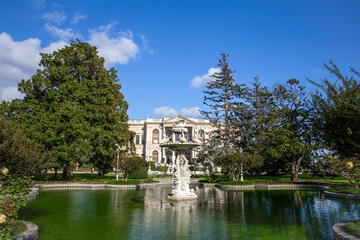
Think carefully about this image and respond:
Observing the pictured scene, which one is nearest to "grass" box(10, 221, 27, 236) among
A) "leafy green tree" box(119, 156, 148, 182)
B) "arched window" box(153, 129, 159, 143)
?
"leafy green tree" box(119, 156, 148, 182)

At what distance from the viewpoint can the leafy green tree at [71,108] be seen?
2148 cm

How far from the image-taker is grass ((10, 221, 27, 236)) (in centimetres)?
590

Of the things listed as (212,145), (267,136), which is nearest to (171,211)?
(267,136)

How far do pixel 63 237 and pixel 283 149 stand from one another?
2053 cm

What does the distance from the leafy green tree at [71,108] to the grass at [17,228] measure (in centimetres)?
1499

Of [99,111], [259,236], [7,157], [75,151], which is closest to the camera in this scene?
[259,236]

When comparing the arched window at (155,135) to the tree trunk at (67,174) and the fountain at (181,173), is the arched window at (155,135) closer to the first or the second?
the tree trunk at (67,174)

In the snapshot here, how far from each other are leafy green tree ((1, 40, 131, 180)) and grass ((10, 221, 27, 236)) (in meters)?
15.0

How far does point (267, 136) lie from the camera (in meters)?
26.2

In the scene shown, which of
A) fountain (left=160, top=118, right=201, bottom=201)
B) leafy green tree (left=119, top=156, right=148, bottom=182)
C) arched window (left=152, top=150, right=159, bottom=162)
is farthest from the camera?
arched window (left=152, top=150, right=159, bottom=162)

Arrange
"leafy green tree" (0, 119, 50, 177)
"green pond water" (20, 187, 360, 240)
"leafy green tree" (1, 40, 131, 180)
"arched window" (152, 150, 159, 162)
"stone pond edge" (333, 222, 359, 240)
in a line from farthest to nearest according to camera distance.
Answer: "arched window" (152, 150, 159, 162) → "leafy green tree" (1, 40, 131, 180) → "leafy green tree" (0, 119, 50, 177) → "green pond water" (20, 187, 360, 240) → "stone pond edge" (333, 222, 359, 240)

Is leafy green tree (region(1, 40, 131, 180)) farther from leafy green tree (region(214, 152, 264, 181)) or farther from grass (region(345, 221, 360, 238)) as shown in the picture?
grass (region(345, 221, 360, 238))

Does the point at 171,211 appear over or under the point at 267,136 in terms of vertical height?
under

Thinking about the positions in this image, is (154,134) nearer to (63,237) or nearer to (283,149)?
(283,149)
